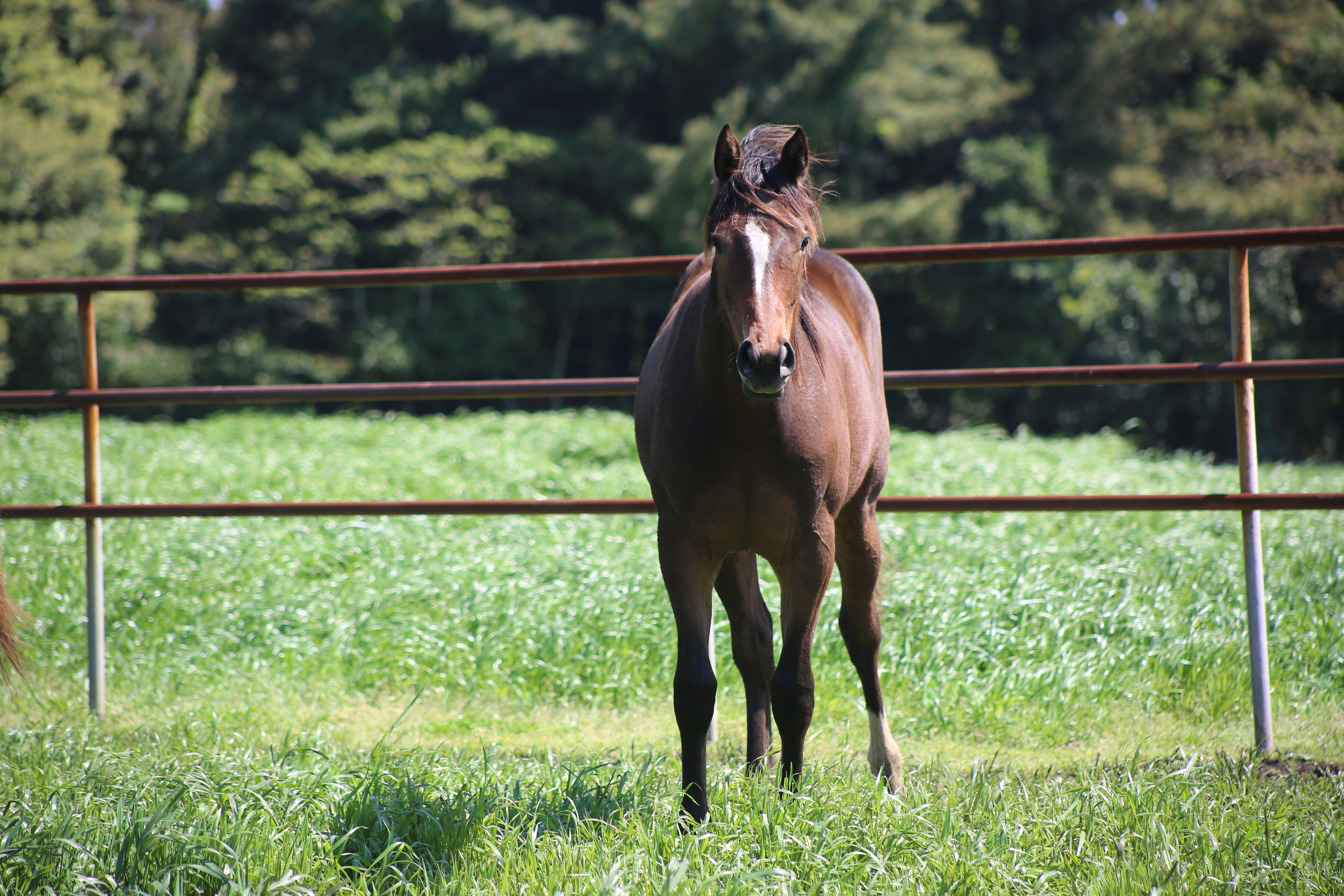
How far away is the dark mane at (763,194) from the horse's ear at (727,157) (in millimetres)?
16

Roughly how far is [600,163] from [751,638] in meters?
22.5

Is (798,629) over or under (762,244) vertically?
under

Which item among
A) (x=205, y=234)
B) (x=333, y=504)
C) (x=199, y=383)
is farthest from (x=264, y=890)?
(x=205, y=234)

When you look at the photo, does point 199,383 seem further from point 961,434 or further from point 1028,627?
point 1028,627

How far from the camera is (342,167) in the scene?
22.4 m

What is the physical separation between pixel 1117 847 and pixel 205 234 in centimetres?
2432

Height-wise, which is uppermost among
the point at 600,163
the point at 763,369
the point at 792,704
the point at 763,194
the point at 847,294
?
the point at 600,163

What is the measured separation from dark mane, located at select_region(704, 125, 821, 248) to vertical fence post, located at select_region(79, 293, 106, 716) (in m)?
2.76

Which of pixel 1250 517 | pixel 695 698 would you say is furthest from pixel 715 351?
pixel 1250 517

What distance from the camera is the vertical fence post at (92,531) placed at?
3.67 metres

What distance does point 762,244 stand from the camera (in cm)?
215

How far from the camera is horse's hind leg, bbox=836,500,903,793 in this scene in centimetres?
290

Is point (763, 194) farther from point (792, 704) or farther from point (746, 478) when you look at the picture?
point (792, 704)

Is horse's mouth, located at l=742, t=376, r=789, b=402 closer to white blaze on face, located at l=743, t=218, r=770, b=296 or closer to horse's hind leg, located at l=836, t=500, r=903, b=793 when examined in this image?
white blaze on face, located at l=743, t=218, r=770, b=296
